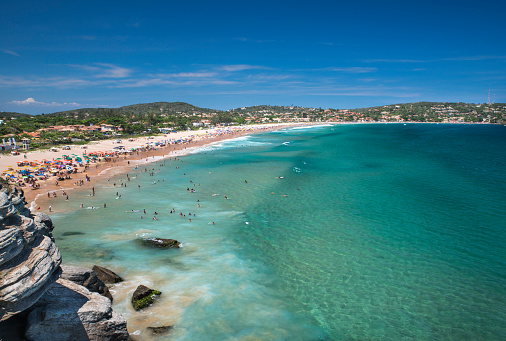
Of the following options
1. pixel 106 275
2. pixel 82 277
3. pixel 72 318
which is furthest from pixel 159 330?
pixel 106 275

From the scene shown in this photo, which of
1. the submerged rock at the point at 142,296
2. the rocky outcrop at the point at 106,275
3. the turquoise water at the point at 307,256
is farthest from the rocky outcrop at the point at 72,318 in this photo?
the rocky outcrop at the point at 106,275

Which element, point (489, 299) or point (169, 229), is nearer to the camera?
point (489, 299)

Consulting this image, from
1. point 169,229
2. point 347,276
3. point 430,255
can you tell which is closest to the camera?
point 347,276

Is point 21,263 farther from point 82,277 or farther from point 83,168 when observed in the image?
point 83,168

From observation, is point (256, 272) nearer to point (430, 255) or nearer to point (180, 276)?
point (180, 276)

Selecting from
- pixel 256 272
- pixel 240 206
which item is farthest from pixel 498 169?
pixel 256 272

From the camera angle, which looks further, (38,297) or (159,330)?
(159,330)
